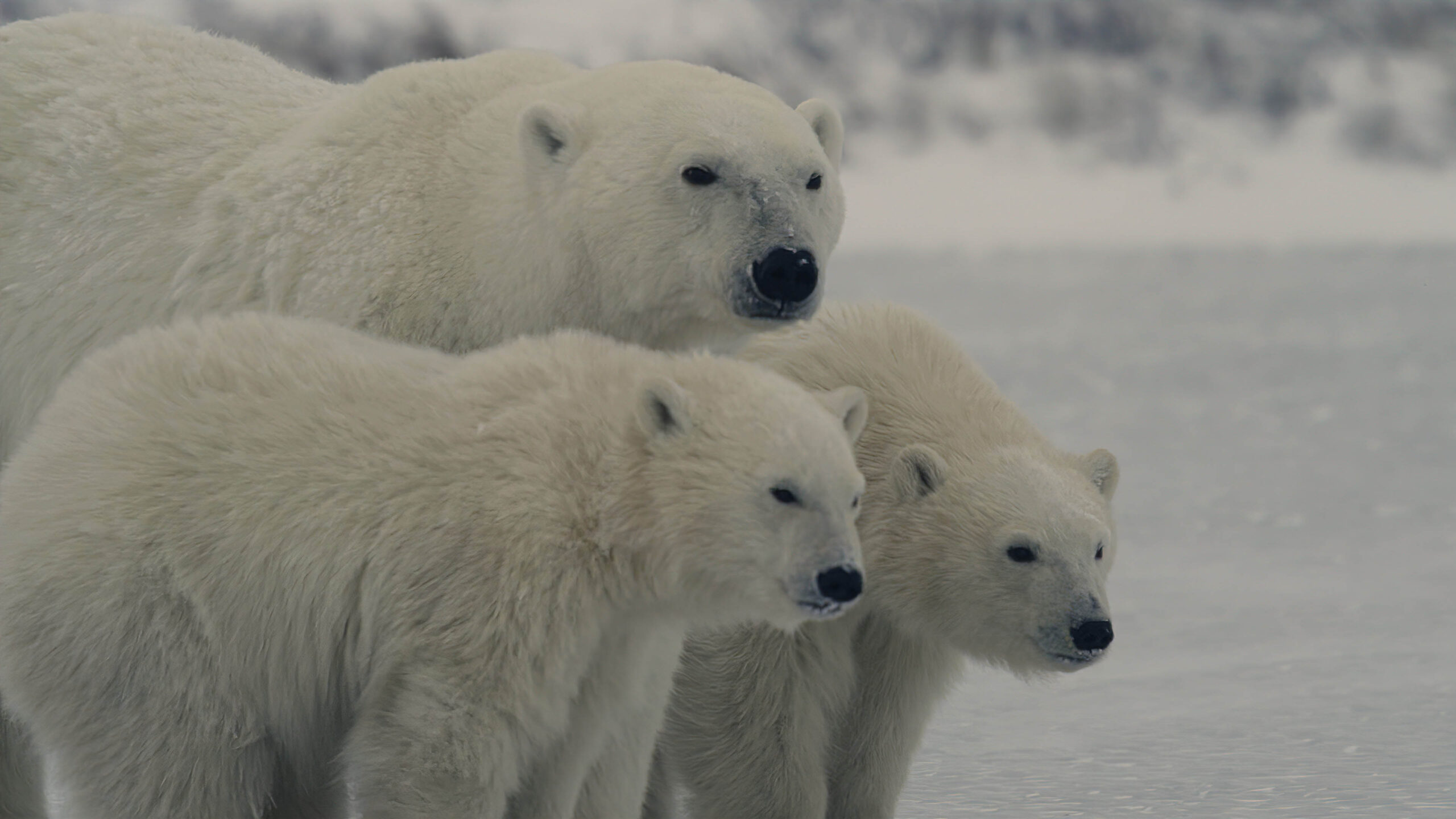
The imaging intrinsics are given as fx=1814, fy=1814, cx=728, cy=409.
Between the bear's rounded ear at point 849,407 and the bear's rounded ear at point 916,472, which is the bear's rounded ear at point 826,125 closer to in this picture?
the bear's rounded ear at point 916,472

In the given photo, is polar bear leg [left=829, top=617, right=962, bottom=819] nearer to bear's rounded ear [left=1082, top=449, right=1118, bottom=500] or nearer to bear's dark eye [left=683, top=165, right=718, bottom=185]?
bear's rounded ear [left=1082, top=449, right=1118, bottom=500]

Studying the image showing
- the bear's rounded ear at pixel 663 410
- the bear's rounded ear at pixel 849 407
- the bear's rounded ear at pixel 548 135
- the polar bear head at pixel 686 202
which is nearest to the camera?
the bear's rounded ear at pixel 663 410

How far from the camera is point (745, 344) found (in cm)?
441

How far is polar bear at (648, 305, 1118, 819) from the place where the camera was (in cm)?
409

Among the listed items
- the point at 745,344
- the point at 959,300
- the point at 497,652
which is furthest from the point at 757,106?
the point at 959,300

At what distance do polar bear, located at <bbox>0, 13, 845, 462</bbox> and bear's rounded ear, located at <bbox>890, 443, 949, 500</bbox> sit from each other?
511 mm

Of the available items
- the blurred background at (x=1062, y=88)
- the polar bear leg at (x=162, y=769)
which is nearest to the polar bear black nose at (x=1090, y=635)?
the polar bear leg at (x=162, y=769)

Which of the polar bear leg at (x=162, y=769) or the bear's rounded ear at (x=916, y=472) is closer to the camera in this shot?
the polar bear leg at (x=162, y=769)

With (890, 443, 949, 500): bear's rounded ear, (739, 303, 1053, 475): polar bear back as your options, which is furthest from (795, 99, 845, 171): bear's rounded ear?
(890, 443, 949, 500): bear's rounded ear

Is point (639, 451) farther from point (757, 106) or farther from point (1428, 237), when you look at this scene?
point (1428, 237)

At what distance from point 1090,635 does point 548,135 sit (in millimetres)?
1634

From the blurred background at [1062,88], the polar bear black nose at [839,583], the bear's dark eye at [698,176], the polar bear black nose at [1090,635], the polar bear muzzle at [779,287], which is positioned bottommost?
the blurred background at [1062,88]

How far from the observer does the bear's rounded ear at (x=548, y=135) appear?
13.1 feet

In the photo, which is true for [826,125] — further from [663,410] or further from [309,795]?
[309,795]
